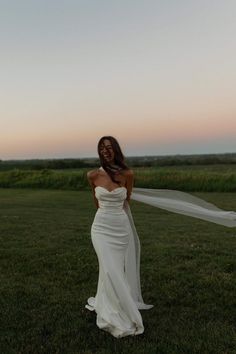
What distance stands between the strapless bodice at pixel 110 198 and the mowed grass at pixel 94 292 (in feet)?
5.85

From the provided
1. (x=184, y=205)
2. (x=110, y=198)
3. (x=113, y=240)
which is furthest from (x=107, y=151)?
(x=184, y=205)

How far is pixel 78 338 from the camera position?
659 centimetres

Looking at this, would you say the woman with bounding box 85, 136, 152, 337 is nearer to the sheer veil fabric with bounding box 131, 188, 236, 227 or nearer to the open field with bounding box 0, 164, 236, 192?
the sheer veil fabric with bounding box 131, 188, 236, 227

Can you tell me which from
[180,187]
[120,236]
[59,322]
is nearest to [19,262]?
[59,322]

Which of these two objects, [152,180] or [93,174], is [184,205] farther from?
[152,180]

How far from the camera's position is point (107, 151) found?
6.82m

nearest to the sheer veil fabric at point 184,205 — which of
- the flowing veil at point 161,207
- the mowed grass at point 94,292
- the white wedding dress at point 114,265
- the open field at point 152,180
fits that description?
the flowing veil at point 161,207

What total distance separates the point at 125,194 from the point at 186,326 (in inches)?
85.1

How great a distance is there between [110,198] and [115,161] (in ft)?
1.79

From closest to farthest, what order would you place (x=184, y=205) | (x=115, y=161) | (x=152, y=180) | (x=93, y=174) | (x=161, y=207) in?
1. (x=115, y=161)
2. (x=93, y=174)
3. (x=161, y=207)
4. (x=184, y=205)
5. (x=152, y=180)

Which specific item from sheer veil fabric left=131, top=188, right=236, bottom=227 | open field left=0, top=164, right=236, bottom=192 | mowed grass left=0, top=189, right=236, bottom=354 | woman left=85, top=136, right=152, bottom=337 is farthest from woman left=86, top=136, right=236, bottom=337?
open field left=0, top=164, right=236, bottom=192

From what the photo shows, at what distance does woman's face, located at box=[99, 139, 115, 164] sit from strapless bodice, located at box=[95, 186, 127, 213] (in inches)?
17.4

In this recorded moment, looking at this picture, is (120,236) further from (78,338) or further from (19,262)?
(19,262)

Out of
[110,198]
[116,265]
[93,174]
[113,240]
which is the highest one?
[93,174]
